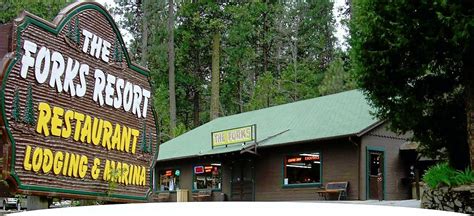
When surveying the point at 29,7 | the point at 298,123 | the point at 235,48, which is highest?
the point at 235,48

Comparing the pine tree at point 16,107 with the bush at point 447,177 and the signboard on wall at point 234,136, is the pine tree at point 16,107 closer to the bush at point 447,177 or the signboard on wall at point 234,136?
the bush at point 447,177

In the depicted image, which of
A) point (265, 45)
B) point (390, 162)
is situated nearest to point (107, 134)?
point (390, 162)

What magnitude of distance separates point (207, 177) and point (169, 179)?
2741mm

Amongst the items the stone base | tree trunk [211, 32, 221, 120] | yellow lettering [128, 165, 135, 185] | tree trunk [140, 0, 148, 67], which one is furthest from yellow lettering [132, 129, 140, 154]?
tree trunk [140, 0, 148, 67]

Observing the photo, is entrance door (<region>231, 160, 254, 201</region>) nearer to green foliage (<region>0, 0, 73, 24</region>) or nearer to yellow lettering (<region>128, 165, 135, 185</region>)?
green foliage (<region>0, 0, 73, 24</region>)

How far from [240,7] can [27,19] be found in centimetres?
3718

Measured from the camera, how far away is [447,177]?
1275 centimetres

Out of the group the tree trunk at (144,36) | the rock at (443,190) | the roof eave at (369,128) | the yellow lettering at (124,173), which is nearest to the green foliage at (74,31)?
the yellow lettering at (124,173)

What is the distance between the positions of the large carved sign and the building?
1188cm

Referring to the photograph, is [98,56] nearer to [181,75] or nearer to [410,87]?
[410,87]

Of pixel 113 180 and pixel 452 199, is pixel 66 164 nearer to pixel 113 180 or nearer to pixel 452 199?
pixel 113 180

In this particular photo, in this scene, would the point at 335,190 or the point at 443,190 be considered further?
the point at 335,190

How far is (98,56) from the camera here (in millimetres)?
6414

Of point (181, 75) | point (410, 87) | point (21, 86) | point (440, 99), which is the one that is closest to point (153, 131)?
point (21, 86)
